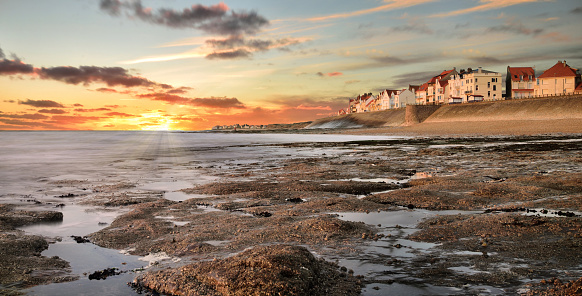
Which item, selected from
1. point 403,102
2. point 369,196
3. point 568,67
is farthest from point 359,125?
point 369,196

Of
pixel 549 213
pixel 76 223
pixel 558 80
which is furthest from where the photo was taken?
pixel 558 80

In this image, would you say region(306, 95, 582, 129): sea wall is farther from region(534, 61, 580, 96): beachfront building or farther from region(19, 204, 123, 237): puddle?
region(19, 204, 123, 237): puddle

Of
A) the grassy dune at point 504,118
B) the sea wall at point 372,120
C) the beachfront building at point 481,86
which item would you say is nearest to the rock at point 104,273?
the grassy dune at point 504,118

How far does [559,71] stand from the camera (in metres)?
103

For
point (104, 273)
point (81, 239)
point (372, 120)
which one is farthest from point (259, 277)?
point (372, 120)

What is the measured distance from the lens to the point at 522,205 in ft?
34.0

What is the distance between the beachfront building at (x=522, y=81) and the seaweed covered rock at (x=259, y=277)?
12575 centimetres

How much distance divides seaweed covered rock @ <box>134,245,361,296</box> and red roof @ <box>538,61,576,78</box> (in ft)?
404

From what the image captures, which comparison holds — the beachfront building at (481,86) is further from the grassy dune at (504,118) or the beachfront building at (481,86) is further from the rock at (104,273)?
the rock at (104,273)

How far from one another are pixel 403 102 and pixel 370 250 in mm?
153402

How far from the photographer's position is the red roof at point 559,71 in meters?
101

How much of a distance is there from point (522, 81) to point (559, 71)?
10.1m

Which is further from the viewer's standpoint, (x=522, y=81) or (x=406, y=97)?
(x=406, y=97)

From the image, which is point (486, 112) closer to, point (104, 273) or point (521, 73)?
point (521, 73)
